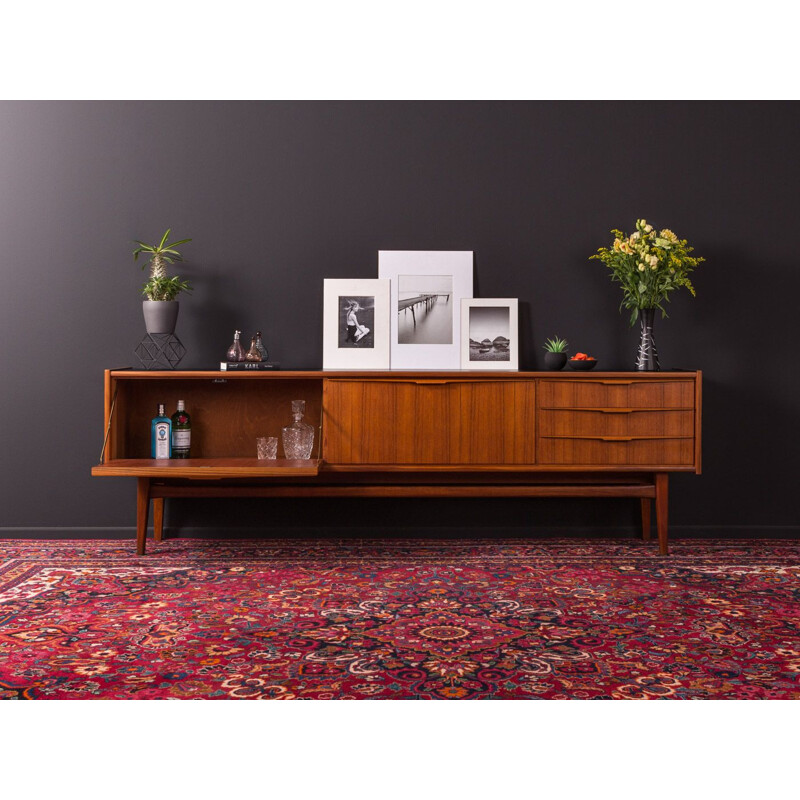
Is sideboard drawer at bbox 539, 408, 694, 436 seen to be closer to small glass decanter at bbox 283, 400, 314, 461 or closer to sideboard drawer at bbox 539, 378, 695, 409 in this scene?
sideboard drawer at bbox 539, 378, 695, 409

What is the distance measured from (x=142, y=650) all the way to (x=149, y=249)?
8.20 feet

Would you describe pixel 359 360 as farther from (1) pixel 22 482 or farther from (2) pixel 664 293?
(1) pixel 22 482

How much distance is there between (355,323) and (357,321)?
2cm

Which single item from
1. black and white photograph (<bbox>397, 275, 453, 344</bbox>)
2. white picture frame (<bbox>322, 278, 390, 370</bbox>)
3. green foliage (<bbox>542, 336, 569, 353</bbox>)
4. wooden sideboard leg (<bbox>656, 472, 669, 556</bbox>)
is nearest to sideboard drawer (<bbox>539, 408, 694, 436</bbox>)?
wooden sideboard leg (<bbox>656, 472, 669, 556</bbox>)

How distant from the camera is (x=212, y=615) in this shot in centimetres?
355

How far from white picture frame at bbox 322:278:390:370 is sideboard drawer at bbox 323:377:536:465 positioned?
0.40m

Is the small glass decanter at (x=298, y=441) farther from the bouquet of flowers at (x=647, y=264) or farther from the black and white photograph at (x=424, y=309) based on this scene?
the bouquet of flowers at (x=647, y=264)

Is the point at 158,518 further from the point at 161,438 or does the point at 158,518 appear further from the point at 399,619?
the point at 399,619

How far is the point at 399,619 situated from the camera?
11.5ft

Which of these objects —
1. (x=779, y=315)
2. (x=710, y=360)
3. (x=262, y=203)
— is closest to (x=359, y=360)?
(x=262, y=203)

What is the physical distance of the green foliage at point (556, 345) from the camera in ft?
15.8

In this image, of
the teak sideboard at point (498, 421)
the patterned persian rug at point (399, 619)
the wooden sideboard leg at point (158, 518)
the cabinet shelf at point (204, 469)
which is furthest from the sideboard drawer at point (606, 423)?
the wooden sideboard leg at point (158, 518)

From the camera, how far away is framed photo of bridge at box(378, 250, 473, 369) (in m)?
4.96

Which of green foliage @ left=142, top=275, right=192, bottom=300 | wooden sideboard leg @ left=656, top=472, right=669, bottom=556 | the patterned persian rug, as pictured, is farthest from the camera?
green foliage @ left=142, top=275, right=192, bottom=300
